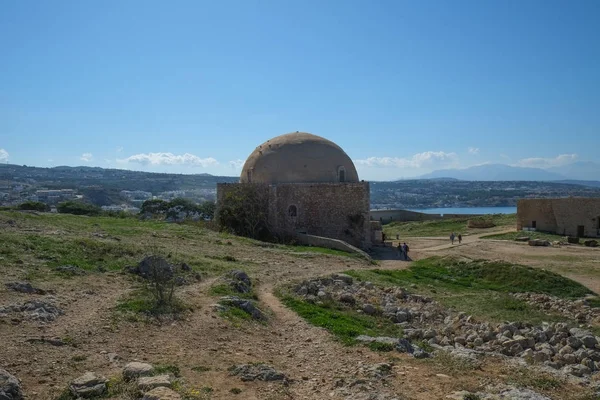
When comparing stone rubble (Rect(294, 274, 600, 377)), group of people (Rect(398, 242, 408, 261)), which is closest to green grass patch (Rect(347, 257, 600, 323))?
stone rubble (Rect(294, 274, 600, 377))

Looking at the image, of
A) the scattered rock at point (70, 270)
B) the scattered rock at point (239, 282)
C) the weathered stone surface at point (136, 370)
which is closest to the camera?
the weathered stone surface at point (136, 370)

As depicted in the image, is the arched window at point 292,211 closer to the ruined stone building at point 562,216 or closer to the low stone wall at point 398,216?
the ruined stone building at point 562,216

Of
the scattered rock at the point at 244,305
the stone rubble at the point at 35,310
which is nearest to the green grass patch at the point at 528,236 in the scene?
the scattered rock at the point at 244,305

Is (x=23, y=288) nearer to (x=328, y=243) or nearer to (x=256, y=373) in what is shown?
(x=256, y=373)

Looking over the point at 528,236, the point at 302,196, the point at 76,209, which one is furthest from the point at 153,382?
the point at 76,209

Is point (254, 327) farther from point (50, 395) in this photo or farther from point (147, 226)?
point (147, 226)

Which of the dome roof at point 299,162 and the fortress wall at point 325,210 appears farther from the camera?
the dome roof at point 299,162

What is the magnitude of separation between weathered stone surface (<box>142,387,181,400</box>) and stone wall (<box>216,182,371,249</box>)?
21333 mm

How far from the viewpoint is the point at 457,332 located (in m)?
10.9

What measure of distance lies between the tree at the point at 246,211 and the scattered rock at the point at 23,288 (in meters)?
16.6

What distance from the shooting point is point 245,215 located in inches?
1068

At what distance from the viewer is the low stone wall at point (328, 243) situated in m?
23.6

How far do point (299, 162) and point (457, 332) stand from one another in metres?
18.6

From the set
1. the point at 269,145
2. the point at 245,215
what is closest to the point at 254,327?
the point at 245,215
